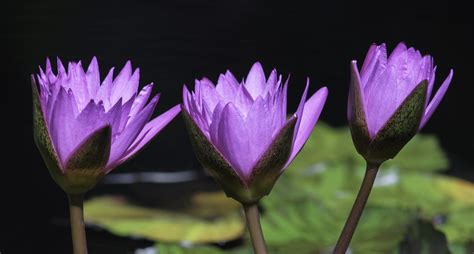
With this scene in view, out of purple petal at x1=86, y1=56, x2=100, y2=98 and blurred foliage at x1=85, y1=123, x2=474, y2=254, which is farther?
blurred foliage at x1=85, y1=123, x2=474, y2=254

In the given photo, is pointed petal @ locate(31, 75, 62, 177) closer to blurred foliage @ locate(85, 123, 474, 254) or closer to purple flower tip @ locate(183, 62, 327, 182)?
purple flower tip @ locate(183, 62, 327, 182)

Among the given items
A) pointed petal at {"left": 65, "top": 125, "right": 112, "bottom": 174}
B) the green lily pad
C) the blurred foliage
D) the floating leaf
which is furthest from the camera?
the green lily pad

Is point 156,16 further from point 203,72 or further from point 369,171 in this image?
point 369,171

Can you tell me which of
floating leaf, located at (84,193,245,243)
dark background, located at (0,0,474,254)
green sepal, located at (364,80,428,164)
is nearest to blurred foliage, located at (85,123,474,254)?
floating leaf, located at (84,193,245,243)

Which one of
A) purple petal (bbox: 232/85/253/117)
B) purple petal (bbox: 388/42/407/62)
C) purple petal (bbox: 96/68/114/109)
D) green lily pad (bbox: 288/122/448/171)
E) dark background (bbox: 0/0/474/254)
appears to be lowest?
green lily pad (bbox: 288/122/448/171)

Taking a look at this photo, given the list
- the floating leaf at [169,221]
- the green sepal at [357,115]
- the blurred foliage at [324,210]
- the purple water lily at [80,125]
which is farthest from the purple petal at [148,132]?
the floating leaf at [169,221]

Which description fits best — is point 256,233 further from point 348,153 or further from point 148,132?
point 348,153

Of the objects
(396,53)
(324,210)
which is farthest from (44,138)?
(324,210)
